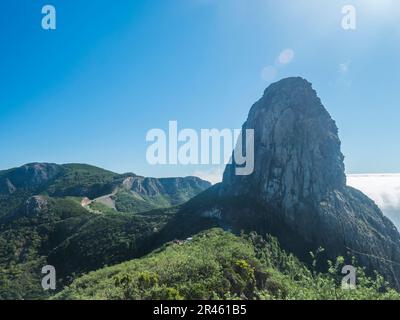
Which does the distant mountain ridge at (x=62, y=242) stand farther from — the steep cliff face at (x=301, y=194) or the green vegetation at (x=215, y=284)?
the green vegetation at (x=215, y=284)

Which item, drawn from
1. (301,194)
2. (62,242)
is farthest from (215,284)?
(62,242)

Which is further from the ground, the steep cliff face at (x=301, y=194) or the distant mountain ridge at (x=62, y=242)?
the steep cliff face at (x=301, y=194)

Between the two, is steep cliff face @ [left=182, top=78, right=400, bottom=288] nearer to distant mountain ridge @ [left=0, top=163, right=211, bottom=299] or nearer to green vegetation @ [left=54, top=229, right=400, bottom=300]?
distant mountain ridge @ [left=0, top=163, right=211, bottom=299]

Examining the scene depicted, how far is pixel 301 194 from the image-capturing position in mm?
127625

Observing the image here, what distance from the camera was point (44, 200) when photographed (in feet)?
605

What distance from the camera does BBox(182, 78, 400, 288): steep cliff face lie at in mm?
116688

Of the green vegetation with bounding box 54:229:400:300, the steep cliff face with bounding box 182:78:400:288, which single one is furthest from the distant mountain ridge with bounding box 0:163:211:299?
the green vegetation with bounding box 54:229:400:300

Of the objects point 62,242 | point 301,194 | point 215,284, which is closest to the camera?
point 215,284

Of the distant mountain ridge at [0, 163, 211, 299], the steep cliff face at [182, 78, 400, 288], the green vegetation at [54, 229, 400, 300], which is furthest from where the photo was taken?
the steep cliff face at [182, 78, 400, 288]

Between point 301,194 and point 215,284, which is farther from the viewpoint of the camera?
point 301,194

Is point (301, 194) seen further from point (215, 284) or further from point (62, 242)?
point (215, 284)

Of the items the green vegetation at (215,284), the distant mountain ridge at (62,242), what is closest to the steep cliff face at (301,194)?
the distant mountain ridge at (62,242)

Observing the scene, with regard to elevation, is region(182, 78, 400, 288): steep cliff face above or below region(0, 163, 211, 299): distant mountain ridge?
above

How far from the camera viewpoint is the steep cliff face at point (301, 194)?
116688mm
